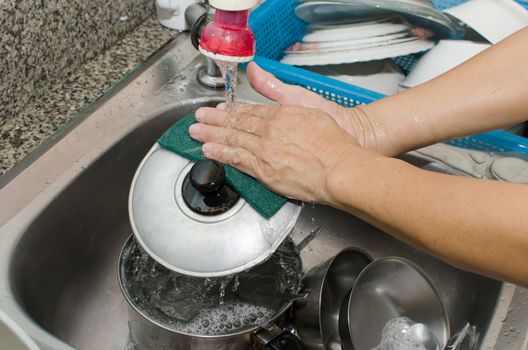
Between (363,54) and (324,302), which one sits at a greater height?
(363,54)

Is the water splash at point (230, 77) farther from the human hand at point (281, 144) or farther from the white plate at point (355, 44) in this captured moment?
the white plate at point (355, 44)

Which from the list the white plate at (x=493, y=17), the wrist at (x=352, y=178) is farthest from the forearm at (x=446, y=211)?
the white plate at (x=493, y=17)

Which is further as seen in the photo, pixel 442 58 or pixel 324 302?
pixel 442 58

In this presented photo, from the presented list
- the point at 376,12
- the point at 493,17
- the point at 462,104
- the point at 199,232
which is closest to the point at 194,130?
the point at 199,232

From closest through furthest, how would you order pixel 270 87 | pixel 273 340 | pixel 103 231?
pixel 273 340 → pixel 270 87 → pixel 103 231

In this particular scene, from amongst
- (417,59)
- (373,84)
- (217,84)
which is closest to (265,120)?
(217,84)

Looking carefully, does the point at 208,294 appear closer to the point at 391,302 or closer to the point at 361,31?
the point at 391,302

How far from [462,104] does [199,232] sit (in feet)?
1.32

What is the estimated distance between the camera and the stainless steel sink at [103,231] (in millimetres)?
690

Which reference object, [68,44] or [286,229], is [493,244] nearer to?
[286,229]

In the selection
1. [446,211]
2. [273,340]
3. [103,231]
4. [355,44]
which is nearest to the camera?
[446,211]

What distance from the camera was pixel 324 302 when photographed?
71 centimetres

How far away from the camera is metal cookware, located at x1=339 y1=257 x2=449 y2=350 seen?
2.30 ft

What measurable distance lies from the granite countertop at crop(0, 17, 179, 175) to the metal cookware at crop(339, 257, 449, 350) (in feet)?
1.69
